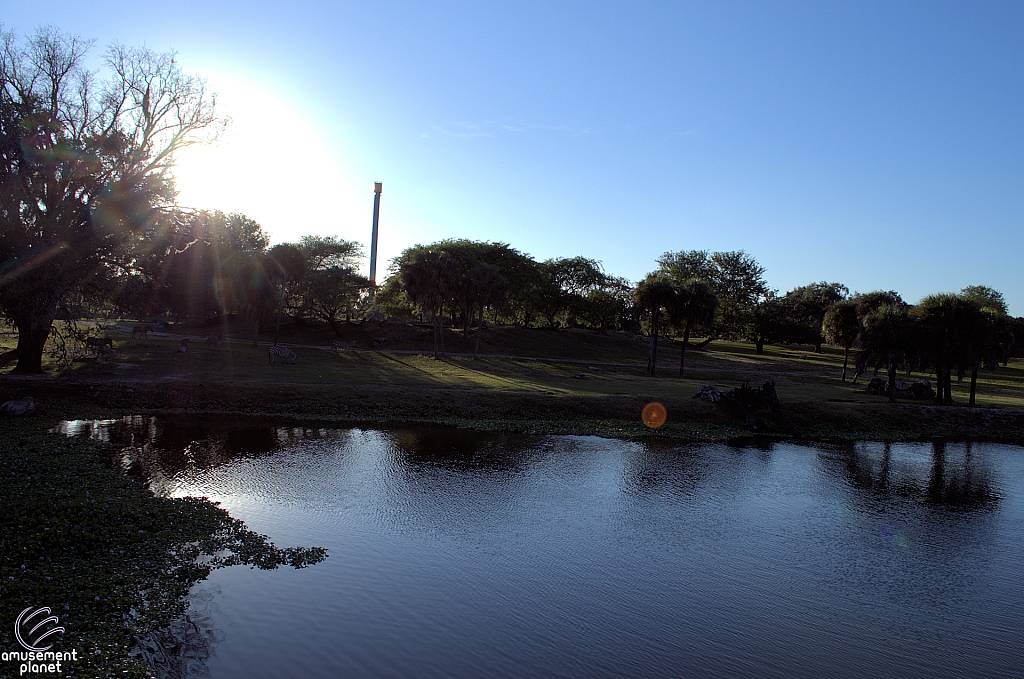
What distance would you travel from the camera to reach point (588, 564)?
13.7 m

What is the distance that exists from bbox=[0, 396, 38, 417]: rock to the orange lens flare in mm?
27027

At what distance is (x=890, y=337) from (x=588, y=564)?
36.8m

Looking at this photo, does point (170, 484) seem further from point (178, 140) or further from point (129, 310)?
point (129, 310)

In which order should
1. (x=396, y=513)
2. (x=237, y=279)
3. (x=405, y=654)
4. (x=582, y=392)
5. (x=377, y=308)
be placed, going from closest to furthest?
(x=405, y=654), (x=396, y=513), (x=582, y=392), (x=237, y=279), (x=377, y=308)

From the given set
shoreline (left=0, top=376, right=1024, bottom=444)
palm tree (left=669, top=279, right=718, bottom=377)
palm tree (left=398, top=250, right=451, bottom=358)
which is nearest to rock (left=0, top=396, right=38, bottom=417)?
shoreline (left=0, top=376, right=1024, bottom=444)

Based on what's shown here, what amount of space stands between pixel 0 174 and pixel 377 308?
2299 inches

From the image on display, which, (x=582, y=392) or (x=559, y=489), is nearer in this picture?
(x=559, y=489)

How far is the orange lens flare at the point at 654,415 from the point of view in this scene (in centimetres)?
3160

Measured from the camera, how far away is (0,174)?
90.5 ft

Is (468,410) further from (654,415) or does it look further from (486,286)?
(486,286)

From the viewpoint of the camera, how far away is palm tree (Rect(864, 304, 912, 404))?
136 ft

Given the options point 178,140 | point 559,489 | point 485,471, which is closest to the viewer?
point 559,489

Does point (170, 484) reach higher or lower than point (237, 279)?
lower

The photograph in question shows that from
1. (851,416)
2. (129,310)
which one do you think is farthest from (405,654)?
(129,310)
